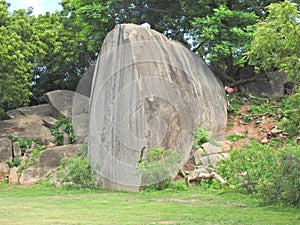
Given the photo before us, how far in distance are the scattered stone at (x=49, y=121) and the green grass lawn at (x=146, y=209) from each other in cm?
848

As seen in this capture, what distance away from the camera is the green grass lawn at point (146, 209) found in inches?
337

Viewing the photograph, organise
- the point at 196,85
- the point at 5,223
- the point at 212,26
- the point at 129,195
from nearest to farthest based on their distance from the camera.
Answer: the point at 5,223 < the point at 129,195 < the point at 196,85 < the point at 212,26

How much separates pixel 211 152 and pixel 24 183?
24.4ft

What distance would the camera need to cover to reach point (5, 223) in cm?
816

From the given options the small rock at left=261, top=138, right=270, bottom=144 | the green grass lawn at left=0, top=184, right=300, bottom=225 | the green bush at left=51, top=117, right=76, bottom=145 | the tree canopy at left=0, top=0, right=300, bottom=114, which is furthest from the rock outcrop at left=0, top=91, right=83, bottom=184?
→ the small rock at left=261, top=138, right=270, bottom=144

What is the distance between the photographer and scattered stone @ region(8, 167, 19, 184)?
19.1 meters

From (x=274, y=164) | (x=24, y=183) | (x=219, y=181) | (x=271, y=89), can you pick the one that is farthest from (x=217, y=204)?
(x=271, y=89)

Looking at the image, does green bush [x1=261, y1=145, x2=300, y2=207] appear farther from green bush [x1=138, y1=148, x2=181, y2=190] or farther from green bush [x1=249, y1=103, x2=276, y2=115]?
green bush [x1=249, y1=103, x2=276, y2=115]

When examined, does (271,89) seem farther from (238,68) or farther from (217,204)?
(217,204)

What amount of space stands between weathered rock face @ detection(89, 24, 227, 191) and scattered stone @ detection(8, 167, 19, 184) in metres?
4.79

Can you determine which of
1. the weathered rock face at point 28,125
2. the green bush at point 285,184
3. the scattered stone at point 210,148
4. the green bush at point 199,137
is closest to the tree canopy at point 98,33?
the weathered rock face at point 28,125

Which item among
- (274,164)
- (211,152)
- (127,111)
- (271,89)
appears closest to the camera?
(274,164)

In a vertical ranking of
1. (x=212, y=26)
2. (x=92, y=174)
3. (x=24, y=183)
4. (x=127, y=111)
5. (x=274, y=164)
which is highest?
(x=212, y=26)

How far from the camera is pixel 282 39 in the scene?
26.6ft
